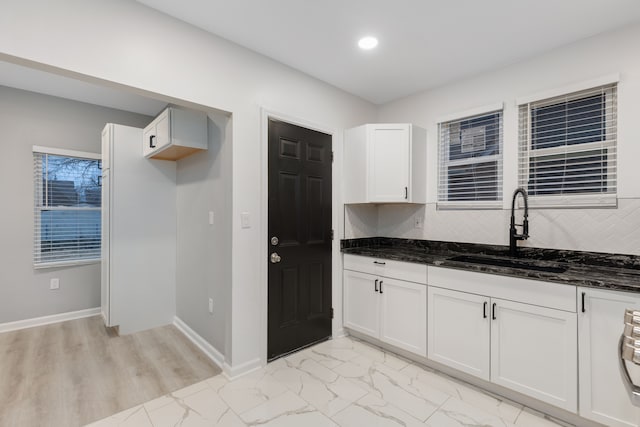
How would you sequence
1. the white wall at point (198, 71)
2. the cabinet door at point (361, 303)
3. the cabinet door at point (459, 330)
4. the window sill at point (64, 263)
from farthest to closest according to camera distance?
the window sill at point (64, 263), the cabinet door at point (361, 303), the cabinet door at point (459, 330), the white wall at point (198, 71)

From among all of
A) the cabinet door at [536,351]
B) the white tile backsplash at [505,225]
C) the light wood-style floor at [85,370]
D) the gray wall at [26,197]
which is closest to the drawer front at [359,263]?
the white tile backsplash at [505,225]

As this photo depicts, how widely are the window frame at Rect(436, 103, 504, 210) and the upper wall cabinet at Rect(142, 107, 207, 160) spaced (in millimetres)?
2364

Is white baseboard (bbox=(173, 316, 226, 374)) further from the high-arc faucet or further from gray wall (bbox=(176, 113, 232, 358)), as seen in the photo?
the high-arc faucet

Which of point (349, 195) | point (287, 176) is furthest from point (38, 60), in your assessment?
point (349, 195)

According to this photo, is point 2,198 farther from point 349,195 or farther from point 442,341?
point 442,341

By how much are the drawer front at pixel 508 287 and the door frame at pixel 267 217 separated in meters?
1.03

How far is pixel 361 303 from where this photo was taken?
3.00 metres

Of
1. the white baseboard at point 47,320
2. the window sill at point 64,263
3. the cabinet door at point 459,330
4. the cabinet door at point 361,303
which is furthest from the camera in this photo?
the window sill at point 64,263

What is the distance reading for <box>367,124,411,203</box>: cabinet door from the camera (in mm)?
2955

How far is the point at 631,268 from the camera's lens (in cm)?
206

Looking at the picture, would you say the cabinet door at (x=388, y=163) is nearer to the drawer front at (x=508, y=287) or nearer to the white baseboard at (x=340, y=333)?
the drawer front at (x=508, y=287)

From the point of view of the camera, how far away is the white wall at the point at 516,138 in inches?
82.4

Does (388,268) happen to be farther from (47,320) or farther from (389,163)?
(47,320)

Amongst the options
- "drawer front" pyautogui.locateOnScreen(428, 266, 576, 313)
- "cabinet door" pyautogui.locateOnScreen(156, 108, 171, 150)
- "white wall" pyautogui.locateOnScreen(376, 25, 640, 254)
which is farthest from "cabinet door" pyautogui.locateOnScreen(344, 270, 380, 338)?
"cabinet door" pyautogui.locateOnScreen(156, 108, 171, 150)
